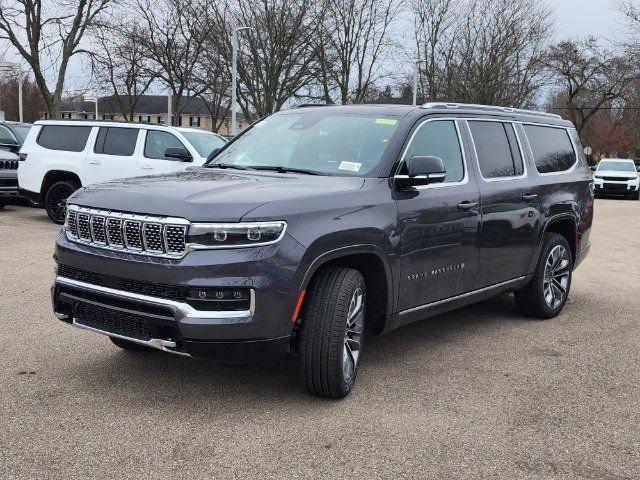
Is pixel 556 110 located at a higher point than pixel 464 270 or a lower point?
higher

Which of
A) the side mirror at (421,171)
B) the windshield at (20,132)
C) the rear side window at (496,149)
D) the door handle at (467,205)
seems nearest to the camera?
the side mirror at (421,171)

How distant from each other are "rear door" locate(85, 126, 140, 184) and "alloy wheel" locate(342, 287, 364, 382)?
828 centimetres

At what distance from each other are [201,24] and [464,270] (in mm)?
31464

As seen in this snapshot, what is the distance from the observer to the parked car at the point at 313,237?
11.5 feet

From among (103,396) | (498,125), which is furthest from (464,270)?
(103,396)

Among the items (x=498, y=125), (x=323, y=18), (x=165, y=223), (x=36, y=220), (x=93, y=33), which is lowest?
(x=36, y=220)

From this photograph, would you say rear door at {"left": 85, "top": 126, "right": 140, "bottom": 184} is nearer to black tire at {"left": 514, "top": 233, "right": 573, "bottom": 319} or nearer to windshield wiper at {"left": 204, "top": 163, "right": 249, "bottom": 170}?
windshield wiper at {"left": 204, "top": 163, "right": 249, "bottom": 170}

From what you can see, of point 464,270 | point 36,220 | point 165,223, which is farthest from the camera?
point 36,220

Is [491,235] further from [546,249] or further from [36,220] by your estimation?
[36,220]

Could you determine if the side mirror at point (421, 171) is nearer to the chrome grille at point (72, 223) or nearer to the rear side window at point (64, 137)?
the chrome grille at point (72, 223)

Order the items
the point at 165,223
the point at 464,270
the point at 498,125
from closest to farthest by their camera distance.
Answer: the point at 165,223
the point at 464,270
the point at 498,125

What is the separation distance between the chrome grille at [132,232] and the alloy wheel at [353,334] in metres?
1.13

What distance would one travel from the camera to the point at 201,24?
33531 mm

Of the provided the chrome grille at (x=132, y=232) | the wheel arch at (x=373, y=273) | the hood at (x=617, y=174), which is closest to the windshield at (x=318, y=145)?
the wheel arch at (x=373, y=273)
